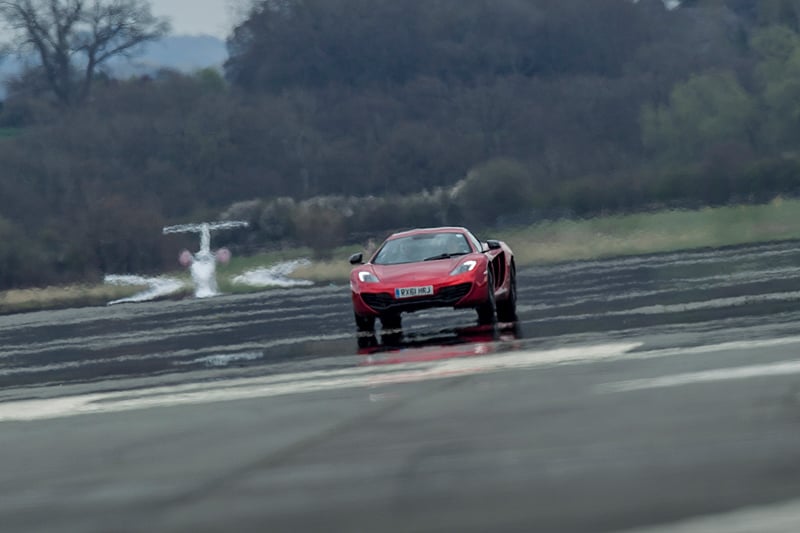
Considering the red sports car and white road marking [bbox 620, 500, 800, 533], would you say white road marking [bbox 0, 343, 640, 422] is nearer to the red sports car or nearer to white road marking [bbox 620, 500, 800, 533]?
the red sports car

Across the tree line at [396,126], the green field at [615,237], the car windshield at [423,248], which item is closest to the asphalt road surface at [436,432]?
the car windshield at [423,248]

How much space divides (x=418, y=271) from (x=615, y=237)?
89.5 feet

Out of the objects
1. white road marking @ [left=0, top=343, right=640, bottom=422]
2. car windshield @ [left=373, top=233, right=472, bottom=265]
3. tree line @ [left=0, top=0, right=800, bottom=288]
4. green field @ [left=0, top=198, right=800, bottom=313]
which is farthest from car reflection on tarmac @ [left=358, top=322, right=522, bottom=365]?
tree line @ [left=0, top=0, right=800, bottom=288]

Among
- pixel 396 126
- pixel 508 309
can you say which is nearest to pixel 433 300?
pixel 508 309

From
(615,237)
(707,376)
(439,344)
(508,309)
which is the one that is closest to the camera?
(707,376)

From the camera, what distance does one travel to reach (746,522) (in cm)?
A: 572

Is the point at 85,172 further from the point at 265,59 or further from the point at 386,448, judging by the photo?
the point at 386,448

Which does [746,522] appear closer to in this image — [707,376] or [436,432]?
[436,432]

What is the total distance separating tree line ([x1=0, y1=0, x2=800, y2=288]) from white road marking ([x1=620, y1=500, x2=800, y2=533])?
4135 centimetres

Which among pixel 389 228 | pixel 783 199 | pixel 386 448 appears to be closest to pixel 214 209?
pixel 389 228

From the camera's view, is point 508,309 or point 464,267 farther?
point 508,309

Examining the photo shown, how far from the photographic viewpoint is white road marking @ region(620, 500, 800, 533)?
18.4ft

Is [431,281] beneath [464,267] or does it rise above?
beneath

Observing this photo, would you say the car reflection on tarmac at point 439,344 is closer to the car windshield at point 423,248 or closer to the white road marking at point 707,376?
the car windshield at point 423,248
